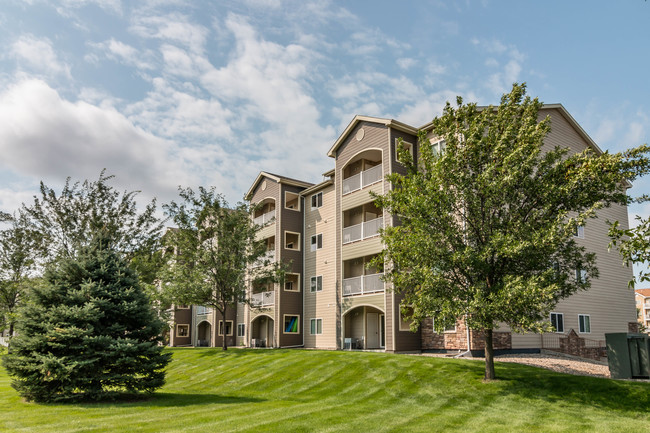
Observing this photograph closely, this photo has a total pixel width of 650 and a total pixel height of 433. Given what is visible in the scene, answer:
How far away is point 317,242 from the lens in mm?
33531

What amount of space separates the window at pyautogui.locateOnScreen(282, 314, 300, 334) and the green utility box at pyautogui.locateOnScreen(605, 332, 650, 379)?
20447mm

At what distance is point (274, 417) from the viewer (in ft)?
37.5

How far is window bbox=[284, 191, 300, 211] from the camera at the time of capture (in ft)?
117

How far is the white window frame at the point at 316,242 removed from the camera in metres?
33.3

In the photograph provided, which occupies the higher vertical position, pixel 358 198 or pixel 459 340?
pixel 358 198

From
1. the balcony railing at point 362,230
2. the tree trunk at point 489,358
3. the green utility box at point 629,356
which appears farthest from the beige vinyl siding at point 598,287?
the tree trunk at point 489,358

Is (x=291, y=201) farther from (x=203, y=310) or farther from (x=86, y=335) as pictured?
(x=86, y=335)

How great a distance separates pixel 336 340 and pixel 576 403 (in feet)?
54.3

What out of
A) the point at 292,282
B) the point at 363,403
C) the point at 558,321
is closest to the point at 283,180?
the point at 292,282

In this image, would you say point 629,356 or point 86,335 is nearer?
point 86,335

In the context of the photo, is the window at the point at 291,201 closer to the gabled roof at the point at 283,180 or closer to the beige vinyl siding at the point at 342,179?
the gabled roof at the point at 283,180

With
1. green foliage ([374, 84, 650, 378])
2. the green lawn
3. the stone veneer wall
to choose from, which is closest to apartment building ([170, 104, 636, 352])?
the stone veneer wall

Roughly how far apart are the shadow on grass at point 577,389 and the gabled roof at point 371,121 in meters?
13.9

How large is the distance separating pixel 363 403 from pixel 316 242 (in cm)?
1979
